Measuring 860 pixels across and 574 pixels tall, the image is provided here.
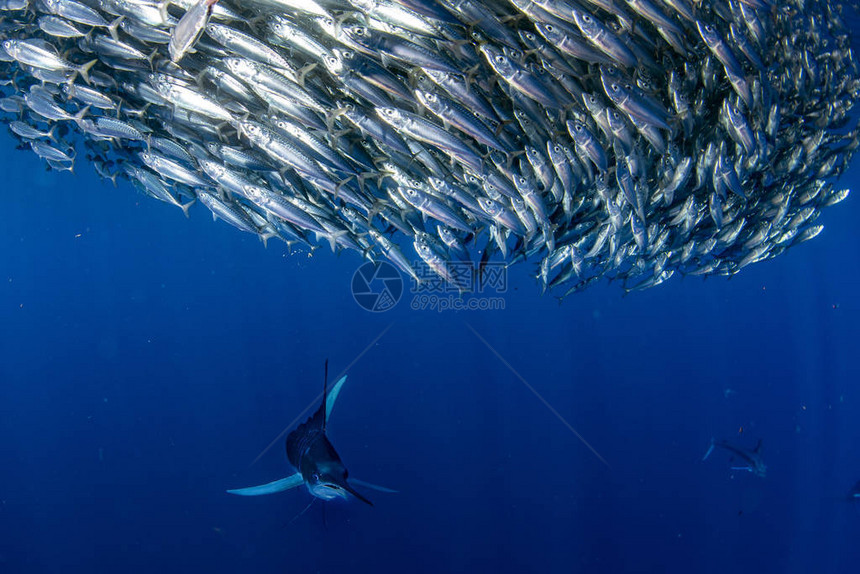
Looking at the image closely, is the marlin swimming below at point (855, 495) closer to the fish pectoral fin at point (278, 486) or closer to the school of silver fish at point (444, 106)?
the school of silver fish at point (444, 106)

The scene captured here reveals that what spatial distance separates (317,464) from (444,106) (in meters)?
2.84

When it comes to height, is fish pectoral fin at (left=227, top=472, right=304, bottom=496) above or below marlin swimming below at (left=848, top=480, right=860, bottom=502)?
below

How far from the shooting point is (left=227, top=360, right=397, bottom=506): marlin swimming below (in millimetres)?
3377

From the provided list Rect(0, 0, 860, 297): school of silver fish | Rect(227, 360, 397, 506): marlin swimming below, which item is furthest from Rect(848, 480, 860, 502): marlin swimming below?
Rect(227, 360, 397, 506): marlin swimming below

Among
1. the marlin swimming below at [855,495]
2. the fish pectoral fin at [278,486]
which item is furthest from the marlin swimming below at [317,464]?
the marlin swimming below at [855,495]

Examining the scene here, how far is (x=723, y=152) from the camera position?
357cm

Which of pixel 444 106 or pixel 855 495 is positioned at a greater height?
pixel 444 106

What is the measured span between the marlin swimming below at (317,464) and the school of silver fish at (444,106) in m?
1.72

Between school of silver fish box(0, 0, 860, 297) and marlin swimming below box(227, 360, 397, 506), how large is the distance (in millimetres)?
1720

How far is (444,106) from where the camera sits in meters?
2.78

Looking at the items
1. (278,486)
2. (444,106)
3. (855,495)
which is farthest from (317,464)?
(855,495)

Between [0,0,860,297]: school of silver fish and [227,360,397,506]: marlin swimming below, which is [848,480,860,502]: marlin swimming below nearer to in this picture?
[0,0,860,297]: school of silver fish

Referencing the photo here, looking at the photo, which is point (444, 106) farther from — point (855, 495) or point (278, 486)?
point (855, 495)

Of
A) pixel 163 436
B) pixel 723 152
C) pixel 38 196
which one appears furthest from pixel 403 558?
Answer: pixel 38 196
